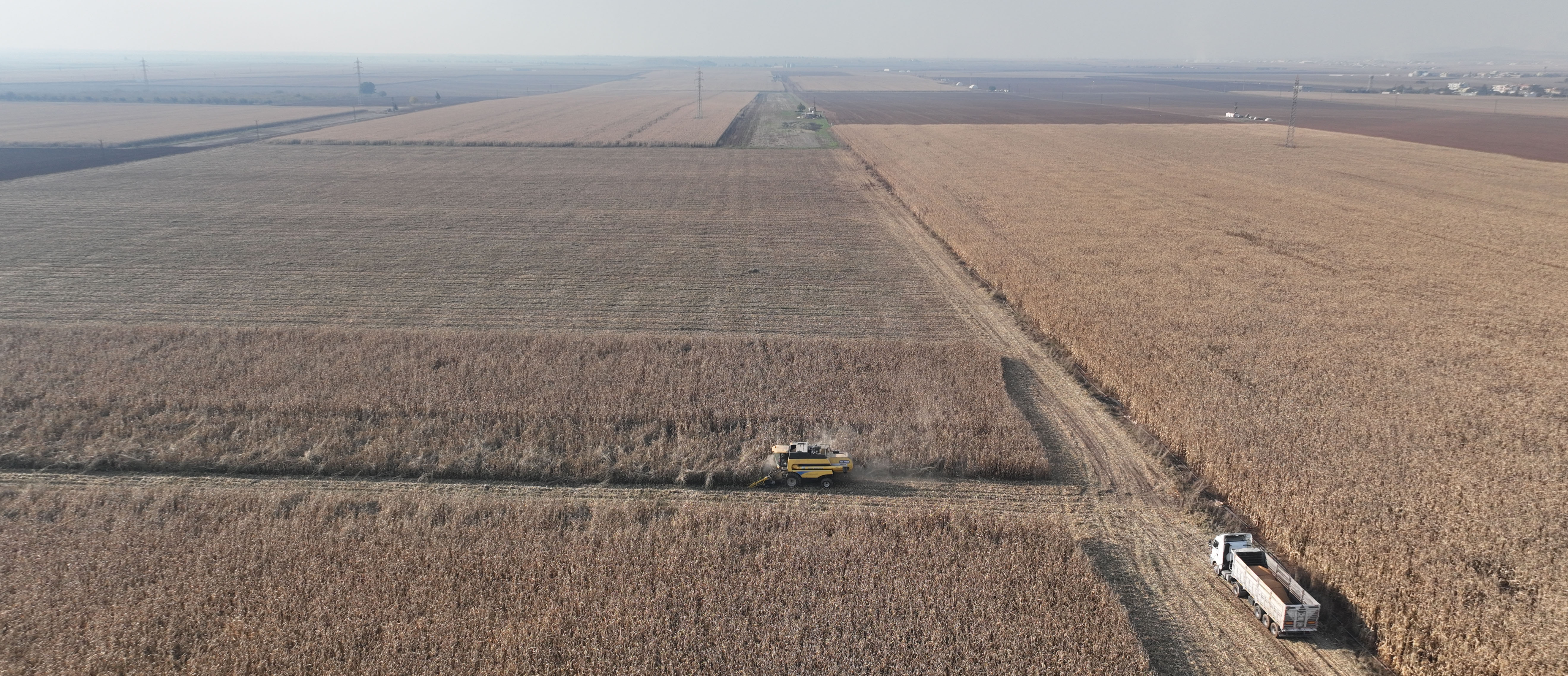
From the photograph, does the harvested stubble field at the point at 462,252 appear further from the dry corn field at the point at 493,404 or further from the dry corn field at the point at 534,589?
the dry corn field at the point at 534,589

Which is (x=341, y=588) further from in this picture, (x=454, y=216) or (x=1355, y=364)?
(x=454, y=216)

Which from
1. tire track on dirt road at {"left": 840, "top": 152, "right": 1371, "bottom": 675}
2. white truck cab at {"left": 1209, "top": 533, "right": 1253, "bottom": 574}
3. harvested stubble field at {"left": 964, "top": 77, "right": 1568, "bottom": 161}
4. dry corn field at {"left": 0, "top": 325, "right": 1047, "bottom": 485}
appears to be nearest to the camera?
tire track on dirt road at {"left": 840, "top": 152, "right": 1371, "bottom": 675}

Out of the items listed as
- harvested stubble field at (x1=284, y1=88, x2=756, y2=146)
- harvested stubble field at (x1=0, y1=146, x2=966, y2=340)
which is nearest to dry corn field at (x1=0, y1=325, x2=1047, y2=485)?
harvested stubble field at (x1=0, y1=146, x2=966, y2=340)

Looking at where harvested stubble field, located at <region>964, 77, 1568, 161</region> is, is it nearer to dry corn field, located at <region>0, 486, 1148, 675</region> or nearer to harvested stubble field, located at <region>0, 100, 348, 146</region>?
dry corn field, located at <region>0, 486, 1148, 675</region>

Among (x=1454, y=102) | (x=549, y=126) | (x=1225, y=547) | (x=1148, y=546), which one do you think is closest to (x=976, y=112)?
(x=549, y=126)

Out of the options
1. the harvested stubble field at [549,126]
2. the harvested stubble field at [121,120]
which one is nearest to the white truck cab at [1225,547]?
the harvested stubble field at [549,126]

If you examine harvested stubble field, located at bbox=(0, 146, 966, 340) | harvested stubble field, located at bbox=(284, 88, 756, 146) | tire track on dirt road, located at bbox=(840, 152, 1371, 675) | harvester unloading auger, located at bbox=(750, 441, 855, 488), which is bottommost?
tire track on dirt road, located at bbox=(840, 152, 1371, 675)

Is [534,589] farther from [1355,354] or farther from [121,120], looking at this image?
[121,120]
